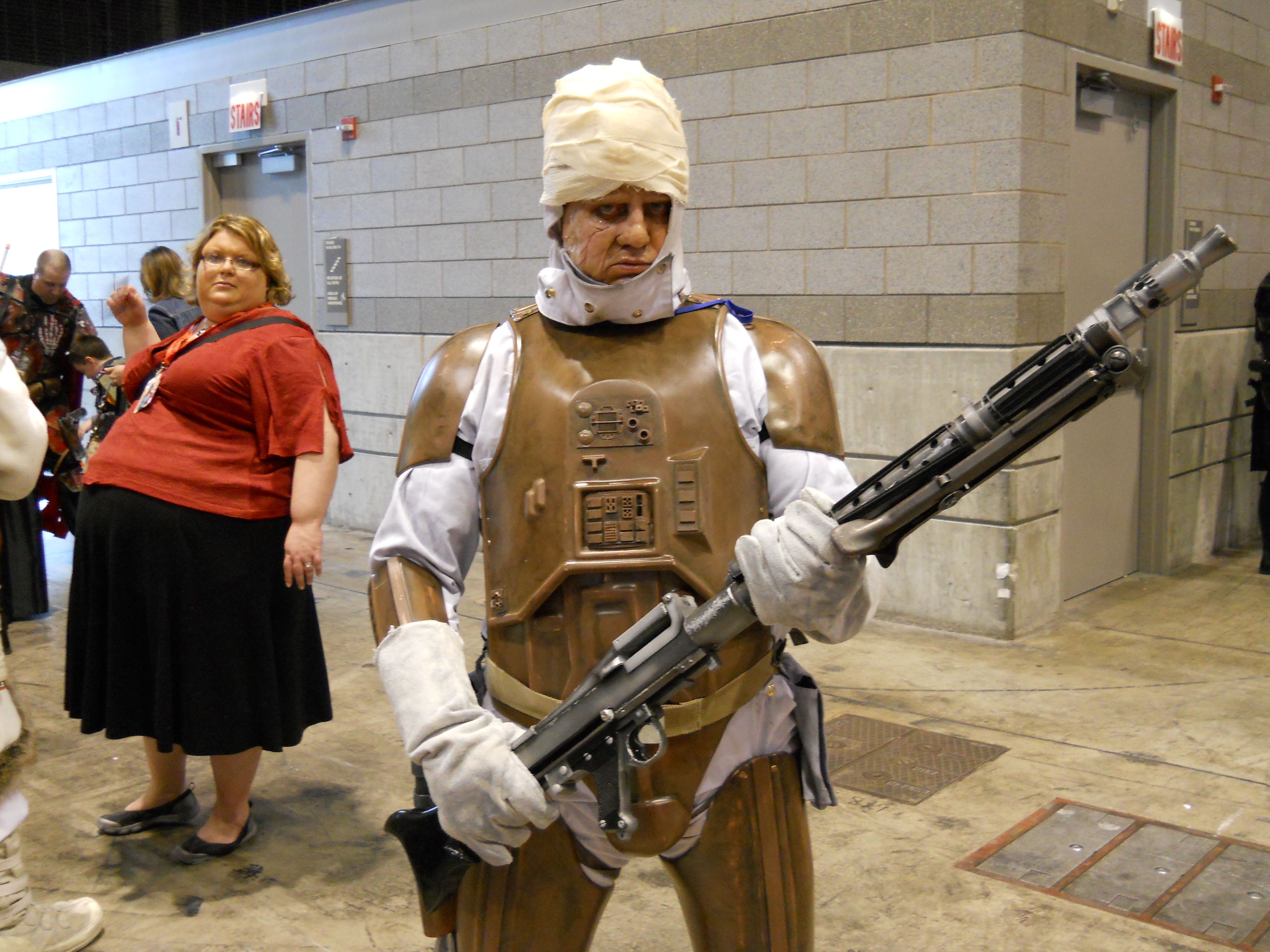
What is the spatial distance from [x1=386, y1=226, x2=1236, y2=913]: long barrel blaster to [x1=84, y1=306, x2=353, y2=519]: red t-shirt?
1.48m

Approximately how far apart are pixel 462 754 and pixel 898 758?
2.52 meters

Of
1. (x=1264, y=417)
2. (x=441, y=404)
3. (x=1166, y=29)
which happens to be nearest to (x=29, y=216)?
(x=1166, y=29)

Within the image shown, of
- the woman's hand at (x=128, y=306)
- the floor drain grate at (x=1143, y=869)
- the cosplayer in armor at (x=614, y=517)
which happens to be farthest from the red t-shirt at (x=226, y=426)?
the floor drain grate at (x=1143, y=869)

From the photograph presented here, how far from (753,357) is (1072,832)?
2102mm

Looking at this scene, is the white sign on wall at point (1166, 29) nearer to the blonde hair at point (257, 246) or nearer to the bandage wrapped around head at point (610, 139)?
the blonde hair at point (257, 246)

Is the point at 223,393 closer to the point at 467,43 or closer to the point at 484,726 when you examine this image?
the point at 484,726

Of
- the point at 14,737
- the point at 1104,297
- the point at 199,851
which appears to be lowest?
the point at 199,851

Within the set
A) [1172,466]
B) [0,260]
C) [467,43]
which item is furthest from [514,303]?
[1172,466]

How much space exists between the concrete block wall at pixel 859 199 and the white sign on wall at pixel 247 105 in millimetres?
83

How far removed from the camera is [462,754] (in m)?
1.45

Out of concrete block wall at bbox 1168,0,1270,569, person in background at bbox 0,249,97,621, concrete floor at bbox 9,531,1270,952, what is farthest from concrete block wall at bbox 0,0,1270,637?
person in background at bbox 0,249,97,621

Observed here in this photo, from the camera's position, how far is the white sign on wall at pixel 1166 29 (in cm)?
539

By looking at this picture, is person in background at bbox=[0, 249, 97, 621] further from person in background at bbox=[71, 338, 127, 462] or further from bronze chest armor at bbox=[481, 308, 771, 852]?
bronze chest armor at bbox=[481, 308, 771, 852]

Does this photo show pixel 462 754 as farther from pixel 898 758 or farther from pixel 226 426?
pixel 898 758
